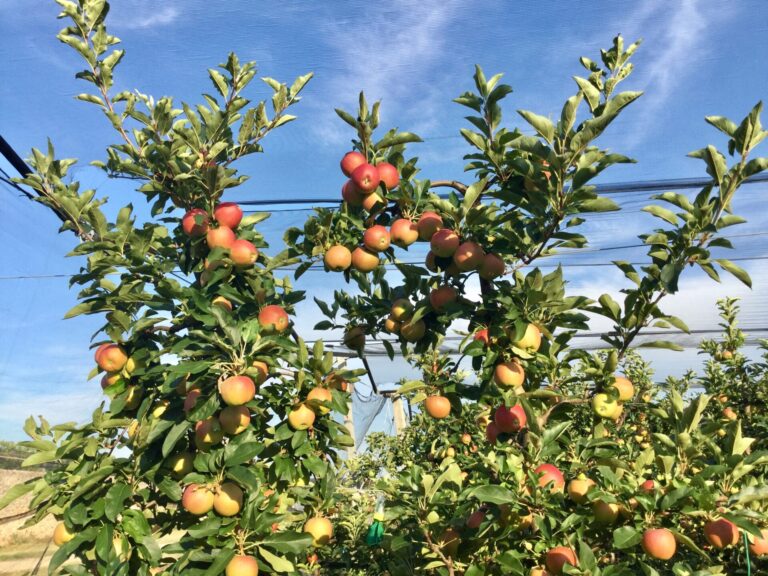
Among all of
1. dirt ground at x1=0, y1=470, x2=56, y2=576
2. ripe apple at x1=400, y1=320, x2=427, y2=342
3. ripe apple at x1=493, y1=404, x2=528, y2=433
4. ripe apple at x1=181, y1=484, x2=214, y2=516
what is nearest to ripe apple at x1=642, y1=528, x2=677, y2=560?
ripe apple at x1=493, y1=404, x2=528, y2=433

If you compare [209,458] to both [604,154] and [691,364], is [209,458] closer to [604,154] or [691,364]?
[604,154]

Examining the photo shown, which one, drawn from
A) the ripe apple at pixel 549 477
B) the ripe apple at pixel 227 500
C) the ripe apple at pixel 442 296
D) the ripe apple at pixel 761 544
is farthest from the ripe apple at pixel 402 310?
the ripe apple at pixel 761 544

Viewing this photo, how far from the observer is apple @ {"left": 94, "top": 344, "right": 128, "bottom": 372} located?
214 centimetres

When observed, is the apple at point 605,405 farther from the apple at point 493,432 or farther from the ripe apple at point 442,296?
the ripe apple at point 442,296

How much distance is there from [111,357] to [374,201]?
1203 millimetres

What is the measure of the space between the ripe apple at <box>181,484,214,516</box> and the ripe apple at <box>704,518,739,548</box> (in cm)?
154

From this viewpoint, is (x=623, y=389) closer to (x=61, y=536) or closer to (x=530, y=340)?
(x=530, y=340)

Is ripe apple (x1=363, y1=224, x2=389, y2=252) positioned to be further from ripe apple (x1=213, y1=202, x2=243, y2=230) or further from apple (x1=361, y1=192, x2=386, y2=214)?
ripe apple (x1=213, y1=202, x2=243, y2=230)

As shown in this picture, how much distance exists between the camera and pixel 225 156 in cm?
234

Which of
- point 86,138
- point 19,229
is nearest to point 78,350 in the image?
point 19,229

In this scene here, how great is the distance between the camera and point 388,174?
204 centimetres

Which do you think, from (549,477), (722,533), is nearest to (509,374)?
(549,477)

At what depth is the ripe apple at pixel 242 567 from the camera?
1653 millimetres

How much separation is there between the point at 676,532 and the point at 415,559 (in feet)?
3.11
